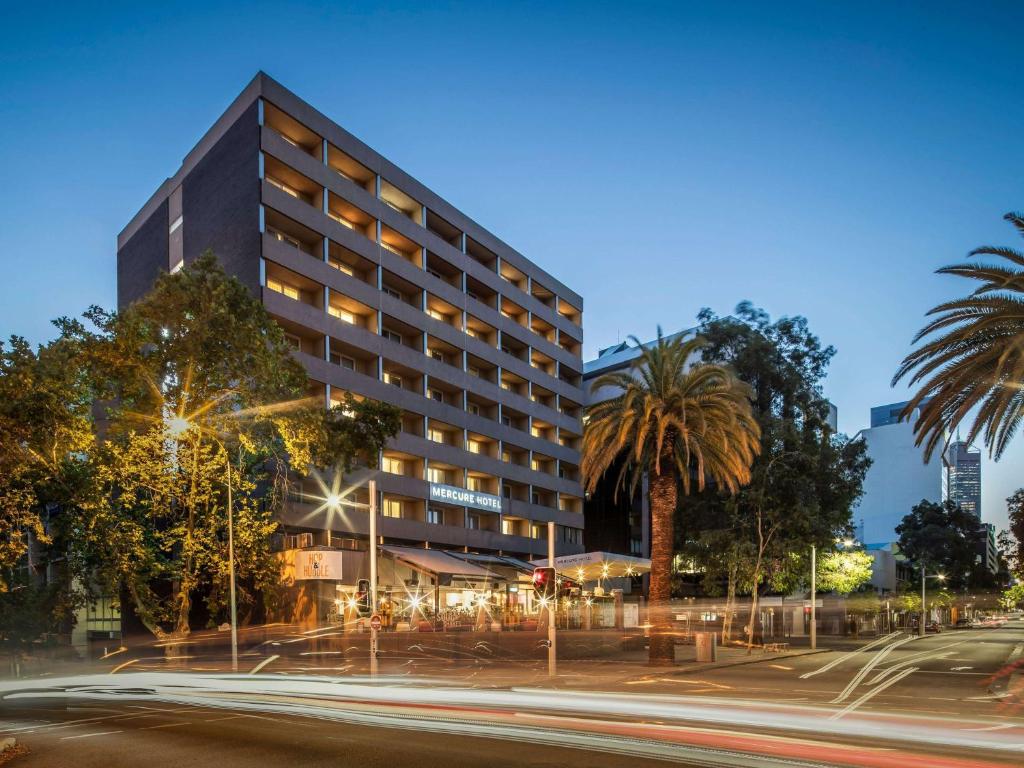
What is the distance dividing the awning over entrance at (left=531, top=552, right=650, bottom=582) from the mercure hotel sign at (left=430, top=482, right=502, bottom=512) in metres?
11.9

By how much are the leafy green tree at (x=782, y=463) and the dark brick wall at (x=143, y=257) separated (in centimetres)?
3632

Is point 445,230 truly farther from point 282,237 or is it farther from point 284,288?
point 284,288

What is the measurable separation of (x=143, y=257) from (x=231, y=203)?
1463 cm

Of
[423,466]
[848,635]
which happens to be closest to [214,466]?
[423,466]

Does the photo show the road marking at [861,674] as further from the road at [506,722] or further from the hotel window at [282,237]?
the hotel window at [282,237]

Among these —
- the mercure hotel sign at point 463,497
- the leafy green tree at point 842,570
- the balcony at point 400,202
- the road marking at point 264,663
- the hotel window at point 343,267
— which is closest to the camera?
the road marking at point 264,663

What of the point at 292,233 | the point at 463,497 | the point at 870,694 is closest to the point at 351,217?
the point at 292,233

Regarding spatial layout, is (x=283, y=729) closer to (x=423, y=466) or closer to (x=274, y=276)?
(x=274, y=276)

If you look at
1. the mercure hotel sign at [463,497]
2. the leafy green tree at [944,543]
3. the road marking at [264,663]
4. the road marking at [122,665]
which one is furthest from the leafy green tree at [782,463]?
the leafy green tree at [944,543]

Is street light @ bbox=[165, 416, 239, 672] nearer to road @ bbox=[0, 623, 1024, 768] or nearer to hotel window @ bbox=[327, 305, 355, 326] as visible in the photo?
road @ bbox=[0, 623, 1024, 768]

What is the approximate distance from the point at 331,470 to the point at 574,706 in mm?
33896

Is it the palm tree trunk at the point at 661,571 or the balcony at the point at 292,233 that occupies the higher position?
the balcony at the point at 292,233

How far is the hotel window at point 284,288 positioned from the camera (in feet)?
160

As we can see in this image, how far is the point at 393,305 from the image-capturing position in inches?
2231
